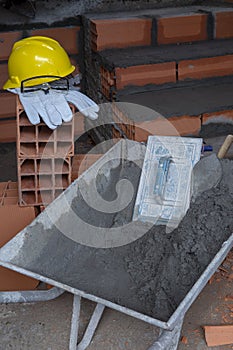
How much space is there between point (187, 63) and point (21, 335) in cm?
270

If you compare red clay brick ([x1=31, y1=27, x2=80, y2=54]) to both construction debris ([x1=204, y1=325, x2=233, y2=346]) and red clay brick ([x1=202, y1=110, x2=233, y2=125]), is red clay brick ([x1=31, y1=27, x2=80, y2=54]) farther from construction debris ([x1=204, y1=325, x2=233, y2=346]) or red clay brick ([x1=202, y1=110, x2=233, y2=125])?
construction debris ([x1=204, y1=325, x2=233, y2=346])

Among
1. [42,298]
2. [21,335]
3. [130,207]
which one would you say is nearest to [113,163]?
[130,207]

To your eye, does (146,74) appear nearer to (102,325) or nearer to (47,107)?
(47,107)

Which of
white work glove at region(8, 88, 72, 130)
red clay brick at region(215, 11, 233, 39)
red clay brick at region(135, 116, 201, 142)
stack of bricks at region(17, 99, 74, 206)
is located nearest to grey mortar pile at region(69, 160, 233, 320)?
stack of bricks at region(17, 99, 74, 206)

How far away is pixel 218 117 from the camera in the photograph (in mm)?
4418

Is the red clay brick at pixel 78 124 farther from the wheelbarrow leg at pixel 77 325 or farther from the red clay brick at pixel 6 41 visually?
the wheelbarrow leg at pixel 77 325

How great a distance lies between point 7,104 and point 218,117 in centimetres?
209

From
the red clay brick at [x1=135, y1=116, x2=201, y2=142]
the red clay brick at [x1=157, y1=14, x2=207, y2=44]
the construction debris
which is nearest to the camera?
the construction debris

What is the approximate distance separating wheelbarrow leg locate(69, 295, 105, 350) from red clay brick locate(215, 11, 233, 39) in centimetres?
327

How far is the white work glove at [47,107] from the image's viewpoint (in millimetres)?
2984

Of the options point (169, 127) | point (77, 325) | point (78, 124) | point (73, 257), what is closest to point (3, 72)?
point (78, 124)

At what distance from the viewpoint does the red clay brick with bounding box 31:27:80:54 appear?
202 inches

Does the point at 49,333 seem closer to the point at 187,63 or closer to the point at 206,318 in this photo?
the point at 206,318

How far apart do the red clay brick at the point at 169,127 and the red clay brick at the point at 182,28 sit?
1032mm
